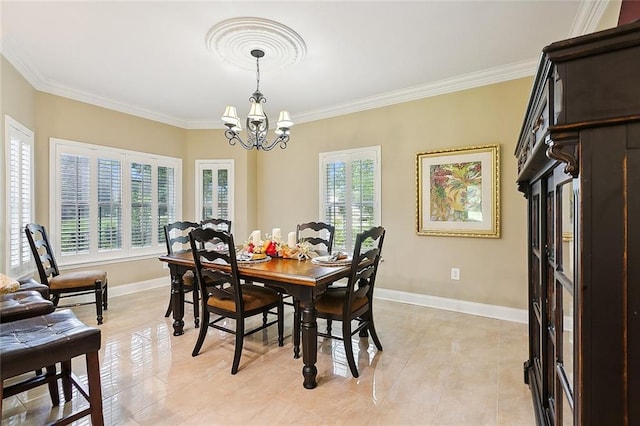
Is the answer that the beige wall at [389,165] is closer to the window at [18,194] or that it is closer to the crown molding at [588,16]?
the window at [18,194]

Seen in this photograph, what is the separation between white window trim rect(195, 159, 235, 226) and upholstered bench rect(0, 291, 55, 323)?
3157 mm

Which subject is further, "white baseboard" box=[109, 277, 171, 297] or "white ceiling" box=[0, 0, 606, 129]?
"white baseboard" box=[109, 277, 171, 297]

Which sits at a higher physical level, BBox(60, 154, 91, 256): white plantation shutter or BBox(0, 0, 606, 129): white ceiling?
BBox(0, 0, 606, 129): white ceiling

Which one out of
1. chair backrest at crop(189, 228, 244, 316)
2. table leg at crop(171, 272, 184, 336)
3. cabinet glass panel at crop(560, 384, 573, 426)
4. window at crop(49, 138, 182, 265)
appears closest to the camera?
cabinet glass panel at crop(560, 384, 573, 426)

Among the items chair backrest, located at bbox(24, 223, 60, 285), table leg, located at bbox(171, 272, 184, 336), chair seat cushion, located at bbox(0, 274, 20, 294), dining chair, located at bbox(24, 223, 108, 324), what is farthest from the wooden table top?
chair backrest, located at bbox(24, 223, 60, 285)

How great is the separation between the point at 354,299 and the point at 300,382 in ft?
2.24

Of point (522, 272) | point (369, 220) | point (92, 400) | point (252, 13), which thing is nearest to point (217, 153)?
point (369, 220)

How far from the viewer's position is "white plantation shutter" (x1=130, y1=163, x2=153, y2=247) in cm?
457

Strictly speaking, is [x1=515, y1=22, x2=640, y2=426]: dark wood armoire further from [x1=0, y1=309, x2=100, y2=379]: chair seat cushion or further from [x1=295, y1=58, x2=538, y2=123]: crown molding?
[x1=295, y1=58, x2=538, y2=123]: crown molding

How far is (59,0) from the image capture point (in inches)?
89.4

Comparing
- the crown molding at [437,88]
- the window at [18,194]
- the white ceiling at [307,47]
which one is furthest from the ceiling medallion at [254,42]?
Answer: the window at [18,194]

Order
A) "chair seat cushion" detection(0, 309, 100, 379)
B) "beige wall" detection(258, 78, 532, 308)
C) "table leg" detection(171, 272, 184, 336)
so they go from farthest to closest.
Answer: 1. "beige wall" detection(258, 78, 532, 308)
2. "table leg" detection(171, 272, 184, 336)
3. "chair seat cushion" detection(0, 309, 100, 379)

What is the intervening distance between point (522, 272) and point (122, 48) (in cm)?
456

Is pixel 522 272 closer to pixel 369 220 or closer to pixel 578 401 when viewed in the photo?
pixel 369 220
